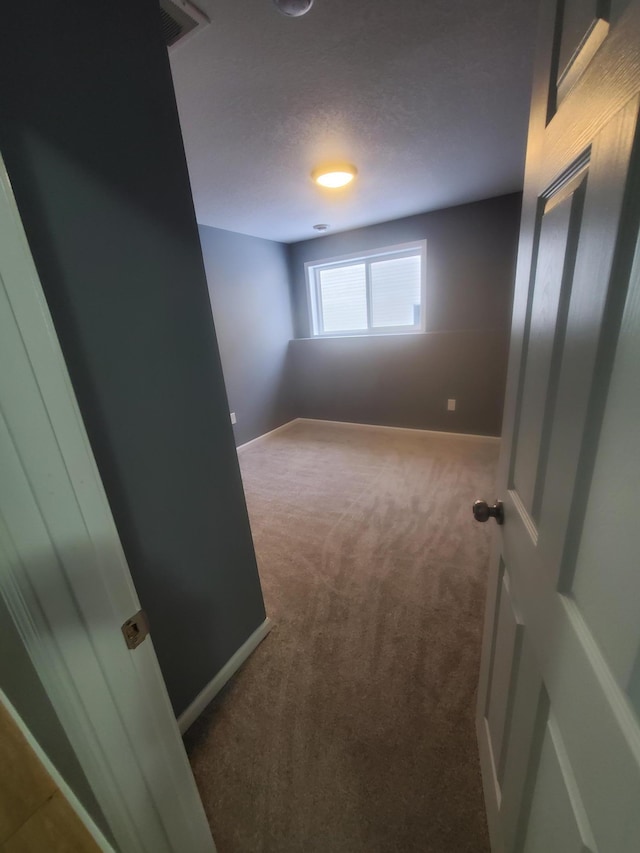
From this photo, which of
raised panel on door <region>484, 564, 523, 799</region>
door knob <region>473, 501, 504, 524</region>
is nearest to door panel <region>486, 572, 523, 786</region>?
raised panel on door <region>484, 564, 523, 799</region>

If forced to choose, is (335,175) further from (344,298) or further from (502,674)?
(502,674)

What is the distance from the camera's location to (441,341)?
11.9ft

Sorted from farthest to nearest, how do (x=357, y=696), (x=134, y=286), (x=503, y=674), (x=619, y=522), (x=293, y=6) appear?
(x=357, y=696)
(x=293, y=6)
(x=134, y=286)
(x=503, y=674)
(x=619, y=522)

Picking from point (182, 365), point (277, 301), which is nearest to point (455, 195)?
point (277, 301)

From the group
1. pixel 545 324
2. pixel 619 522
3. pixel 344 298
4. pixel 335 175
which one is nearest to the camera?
pixel 619 522

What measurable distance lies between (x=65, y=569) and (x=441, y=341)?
375cm

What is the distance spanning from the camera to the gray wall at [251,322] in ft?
11.6

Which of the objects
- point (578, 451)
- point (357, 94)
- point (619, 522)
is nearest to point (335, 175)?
point (357, 94)

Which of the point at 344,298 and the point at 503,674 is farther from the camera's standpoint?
the point at 344,298

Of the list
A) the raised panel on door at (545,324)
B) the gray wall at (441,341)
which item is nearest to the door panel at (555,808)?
the raised panel on door at (545,324)

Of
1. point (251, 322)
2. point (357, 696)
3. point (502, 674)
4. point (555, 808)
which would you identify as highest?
point (251, 322)

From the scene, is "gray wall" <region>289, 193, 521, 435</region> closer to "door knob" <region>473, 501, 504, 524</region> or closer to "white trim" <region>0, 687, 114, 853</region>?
"door knob" <region>473, 501, 504, 524</region>

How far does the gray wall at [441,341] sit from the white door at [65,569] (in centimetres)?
364

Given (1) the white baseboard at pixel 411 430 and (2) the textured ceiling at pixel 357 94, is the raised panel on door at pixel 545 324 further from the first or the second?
(1) the white baseboard at pixel 411 430
